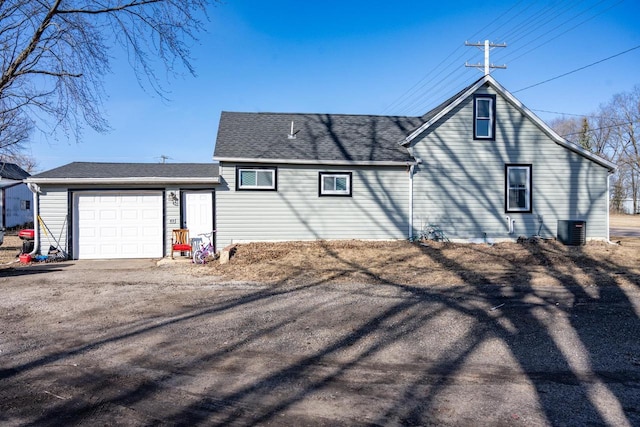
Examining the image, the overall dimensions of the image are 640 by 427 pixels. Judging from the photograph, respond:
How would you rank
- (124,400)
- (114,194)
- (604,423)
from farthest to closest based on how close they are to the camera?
(114,194) < (124,400) < (604,423)

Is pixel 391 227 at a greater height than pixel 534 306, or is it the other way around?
pixel 391 227

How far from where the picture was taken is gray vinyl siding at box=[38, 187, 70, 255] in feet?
46.6

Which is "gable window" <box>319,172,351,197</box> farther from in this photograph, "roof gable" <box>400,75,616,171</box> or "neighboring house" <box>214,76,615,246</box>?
"roof gable" <box>400,75,616,171</box>

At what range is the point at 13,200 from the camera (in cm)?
3039

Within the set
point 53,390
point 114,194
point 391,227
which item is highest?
point 114,194

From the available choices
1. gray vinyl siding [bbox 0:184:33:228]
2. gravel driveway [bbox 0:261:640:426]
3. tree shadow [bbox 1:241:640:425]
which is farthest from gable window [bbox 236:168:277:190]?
gray vinyl siding [bbox 0:184:33:228]

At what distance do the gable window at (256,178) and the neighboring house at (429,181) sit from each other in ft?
0.10

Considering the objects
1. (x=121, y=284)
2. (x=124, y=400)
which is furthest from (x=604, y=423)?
(x=121, y=284)

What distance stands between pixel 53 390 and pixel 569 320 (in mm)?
6586

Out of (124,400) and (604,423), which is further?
(124,400)

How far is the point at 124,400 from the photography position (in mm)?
3980

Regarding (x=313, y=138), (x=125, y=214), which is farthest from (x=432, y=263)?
(x=125, y=214)

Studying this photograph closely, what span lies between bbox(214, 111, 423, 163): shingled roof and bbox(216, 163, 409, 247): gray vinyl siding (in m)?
0.41

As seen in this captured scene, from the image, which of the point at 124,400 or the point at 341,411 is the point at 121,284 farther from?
the point at 341,411
